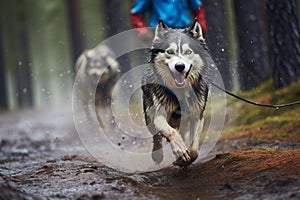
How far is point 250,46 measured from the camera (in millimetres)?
10398

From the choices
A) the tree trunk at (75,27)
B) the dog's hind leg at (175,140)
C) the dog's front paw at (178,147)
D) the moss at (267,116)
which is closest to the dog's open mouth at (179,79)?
the dog's hind leg at (175,140)

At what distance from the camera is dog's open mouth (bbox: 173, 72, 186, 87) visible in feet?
17.0

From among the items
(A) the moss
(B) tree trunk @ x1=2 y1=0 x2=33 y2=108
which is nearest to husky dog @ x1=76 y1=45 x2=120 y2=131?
(A) the moss

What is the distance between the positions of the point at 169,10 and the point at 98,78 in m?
5.20

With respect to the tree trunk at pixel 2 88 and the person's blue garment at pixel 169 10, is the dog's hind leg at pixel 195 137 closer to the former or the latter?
the person's blue garment at pixel 169 10

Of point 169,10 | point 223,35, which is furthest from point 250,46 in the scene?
point 169,10

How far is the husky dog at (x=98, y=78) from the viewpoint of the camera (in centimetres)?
1055

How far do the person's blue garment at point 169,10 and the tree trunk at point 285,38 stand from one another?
213 cm

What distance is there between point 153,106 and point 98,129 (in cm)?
537

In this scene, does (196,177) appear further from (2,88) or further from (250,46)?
(2,88)

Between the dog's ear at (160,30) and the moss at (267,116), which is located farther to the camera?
the moss at (267,116)

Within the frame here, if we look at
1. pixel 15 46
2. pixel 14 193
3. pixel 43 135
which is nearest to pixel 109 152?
pixel 14 193

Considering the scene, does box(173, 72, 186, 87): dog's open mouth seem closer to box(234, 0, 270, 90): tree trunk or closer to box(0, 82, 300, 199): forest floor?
box(0, 82, 300, 199): forest floor

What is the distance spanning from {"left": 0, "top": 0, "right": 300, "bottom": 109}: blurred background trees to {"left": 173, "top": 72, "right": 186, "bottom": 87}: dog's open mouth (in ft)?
5.74
